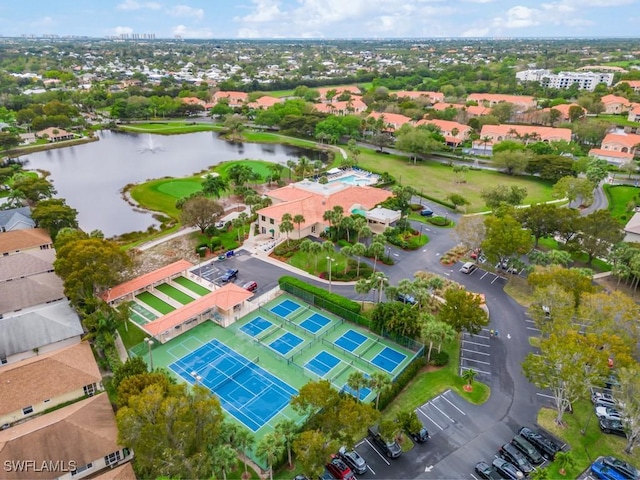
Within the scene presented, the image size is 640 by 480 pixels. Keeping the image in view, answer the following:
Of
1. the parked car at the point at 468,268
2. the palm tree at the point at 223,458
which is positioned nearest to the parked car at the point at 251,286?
the palm tree at the point at 223,458

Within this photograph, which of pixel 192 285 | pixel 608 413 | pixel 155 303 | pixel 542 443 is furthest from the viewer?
pixel 192 285

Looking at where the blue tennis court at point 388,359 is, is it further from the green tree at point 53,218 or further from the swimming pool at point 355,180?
the swimming pool at point 355,180

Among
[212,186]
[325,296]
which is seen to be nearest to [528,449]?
[325,296]

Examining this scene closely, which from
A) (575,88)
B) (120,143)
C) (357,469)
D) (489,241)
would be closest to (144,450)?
(357,469)

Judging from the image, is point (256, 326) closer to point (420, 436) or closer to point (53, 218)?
point (420, 436)

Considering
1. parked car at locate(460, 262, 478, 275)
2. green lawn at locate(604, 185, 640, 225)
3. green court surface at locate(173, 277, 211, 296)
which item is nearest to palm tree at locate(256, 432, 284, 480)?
green court surface at locate(173, 277, 211, 296)

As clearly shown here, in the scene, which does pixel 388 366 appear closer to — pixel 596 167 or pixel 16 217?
pixel 16 217

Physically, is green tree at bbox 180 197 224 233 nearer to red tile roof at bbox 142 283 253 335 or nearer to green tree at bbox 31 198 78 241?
green tree at bbox 31 198 78 241
